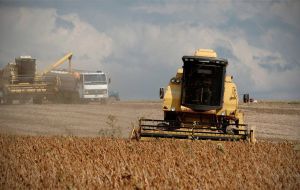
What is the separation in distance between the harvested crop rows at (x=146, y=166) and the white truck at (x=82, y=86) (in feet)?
110

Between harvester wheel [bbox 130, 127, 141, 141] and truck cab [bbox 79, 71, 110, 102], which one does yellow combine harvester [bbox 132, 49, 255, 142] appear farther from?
truck cab [bbox 79, 71, 110, 102]

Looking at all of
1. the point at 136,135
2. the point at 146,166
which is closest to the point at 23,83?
the point at 136,135

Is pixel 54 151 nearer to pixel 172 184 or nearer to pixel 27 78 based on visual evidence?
pixel 172 184

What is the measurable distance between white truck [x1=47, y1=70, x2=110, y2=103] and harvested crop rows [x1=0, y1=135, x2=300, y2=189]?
33.5 metres

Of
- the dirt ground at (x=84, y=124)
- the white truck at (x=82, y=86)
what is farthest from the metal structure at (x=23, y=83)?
the dirt ground at (x=84, y=124)

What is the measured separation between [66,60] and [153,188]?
50006 millimetres

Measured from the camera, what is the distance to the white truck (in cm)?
4856

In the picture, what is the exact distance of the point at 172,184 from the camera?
837 cm

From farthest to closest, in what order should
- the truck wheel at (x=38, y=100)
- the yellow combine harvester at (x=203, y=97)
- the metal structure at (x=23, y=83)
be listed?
the truck wheel at (x=38, y=100) → the metal structure at (x=23, y=83) → the yellow combine harvester at (x=203, y=97)

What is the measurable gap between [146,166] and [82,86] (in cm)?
3878

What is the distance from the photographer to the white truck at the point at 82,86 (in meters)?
48.6

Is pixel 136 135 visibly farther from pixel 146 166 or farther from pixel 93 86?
pixel 93 86

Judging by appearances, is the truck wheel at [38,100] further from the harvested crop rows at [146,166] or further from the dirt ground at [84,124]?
the harvested crop rows at [146,166]

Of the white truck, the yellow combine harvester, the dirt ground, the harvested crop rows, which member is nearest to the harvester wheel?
the yellow combine harvester
